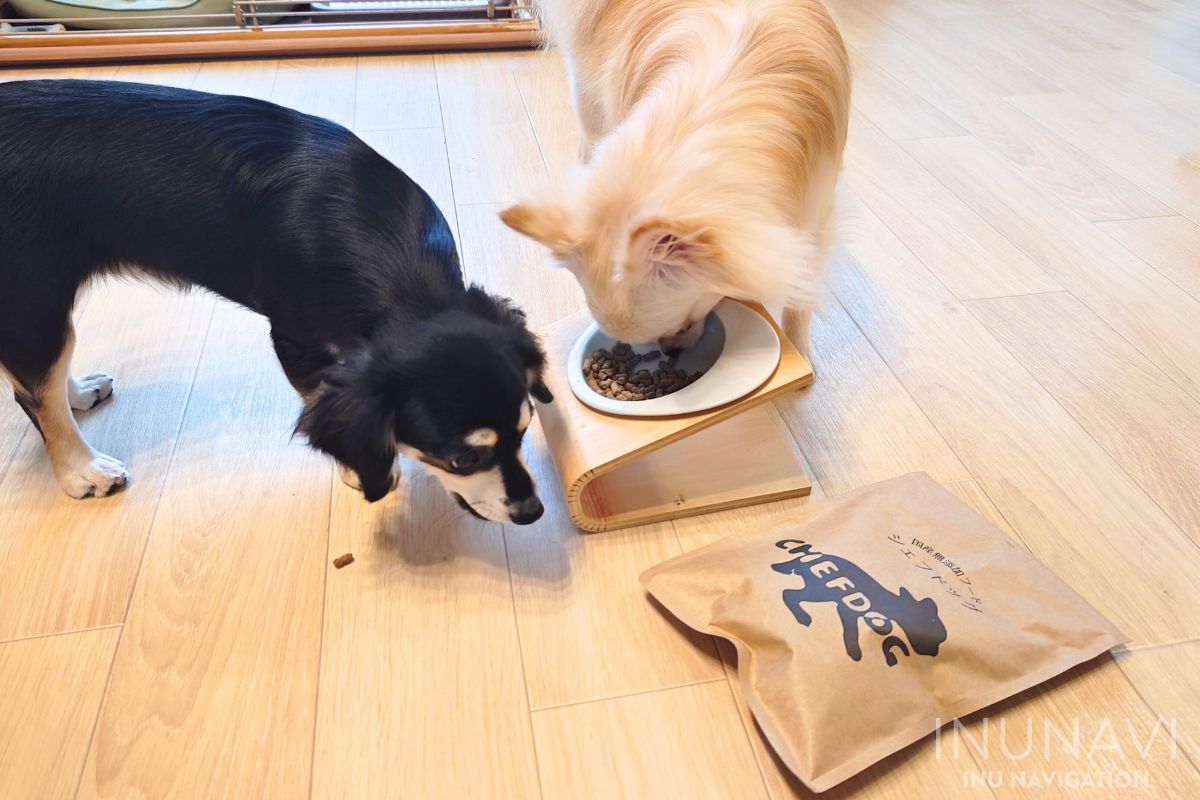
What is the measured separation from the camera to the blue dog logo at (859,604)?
3.73ft

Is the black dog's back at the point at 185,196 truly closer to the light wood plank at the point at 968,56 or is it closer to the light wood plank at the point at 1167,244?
the light wood plank at the point at 1167,244

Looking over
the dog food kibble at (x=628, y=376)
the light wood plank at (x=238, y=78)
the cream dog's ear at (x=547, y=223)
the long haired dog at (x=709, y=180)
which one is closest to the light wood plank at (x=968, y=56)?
the long haired dog at (x=709, y=180)

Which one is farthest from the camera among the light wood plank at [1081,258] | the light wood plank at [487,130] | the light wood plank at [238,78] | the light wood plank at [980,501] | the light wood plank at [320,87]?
the light wood plank at [238,78]

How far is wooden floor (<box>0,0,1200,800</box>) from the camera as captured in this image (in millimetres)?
1159

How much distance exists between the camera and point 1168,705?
3.92 ft

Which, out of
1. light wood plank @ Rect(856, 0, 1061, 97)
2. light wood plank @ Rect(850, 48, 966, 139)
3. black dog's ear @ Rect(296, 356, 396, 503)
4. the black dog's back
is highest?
the black dog's back

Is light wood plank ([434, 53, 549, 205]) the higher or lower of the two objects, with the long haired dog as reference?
lower

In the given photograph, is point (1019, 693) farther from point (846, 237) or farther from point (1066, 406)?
point (846, 237)

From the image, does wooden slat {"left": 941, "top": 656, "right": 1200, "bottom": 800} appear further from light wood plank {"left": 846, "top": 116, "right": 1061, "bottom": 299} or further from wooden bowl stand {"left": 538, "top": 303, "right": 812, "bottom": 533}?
light wood plank {"left": 846, "top": 116, "right": 1061, "bottom": 299}

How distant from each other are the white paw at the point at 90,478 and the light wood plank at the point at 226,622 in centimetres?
10

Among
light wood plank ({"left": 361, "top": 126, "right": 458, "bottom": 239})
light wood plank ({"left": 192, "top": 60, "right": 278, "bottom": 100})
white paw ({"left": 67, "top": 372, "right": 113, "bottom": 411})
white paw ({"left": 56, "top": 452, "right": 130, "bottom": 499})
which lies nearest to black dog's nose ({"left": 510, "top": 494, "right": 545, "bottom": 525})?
white paw ({"left": 56, "top": 452, "right": 130, "bottom": 499})

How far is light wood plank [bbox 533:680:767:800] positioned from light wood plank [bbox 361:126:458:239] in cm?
153

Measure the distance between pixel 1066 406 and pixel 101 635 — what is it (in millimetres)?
1843

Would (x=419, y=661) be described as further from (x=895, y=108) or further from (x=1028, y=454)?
(x=895, y=108)
